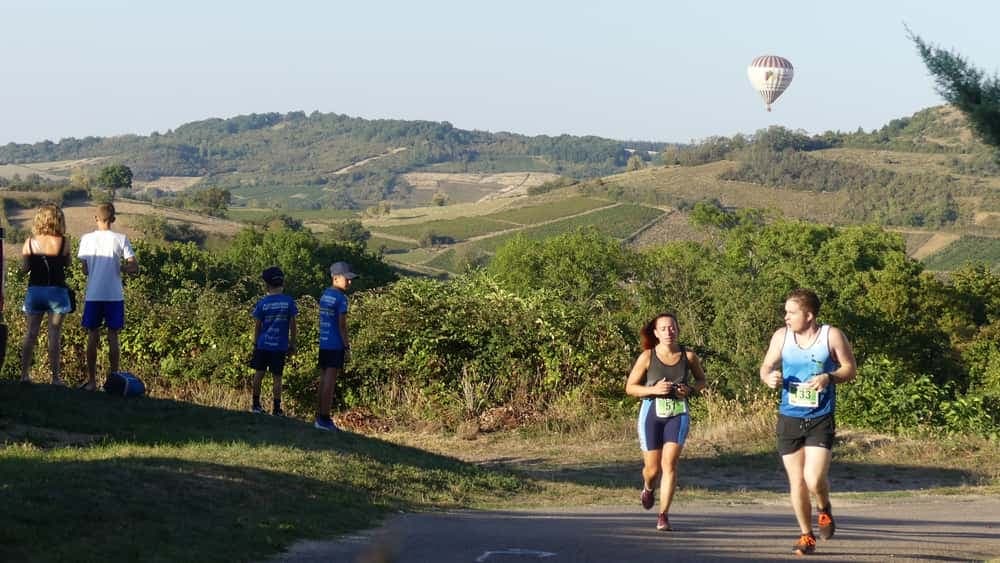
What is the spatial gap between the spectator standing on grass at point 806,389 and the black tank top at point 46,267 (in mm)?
7557

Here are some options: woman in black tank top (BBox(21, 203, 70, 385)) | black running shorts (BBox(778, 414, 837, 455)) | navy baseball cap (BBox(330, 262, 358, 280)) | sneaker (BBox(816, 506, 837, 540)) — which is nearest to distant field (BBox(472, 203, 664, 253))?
navy baseball cap (BBox(330, 262, 358, 280))

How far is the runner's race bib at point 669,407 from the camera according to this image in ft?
34.2

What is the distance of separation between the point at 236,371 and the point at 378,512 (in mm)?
10263

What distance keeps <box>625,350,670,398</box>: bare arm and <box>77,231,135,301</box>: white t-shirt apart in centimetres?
588

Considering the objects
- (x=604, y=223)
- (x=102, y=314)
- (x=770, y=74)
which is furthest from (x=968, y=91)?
(x=604, y=223)

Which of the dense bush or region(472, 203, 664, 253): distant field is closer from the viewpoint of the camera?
the dense bush

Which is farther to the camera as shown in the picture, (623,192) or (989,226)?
(623,192)

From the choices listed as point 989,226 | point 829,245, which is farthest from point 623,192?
point 829,245

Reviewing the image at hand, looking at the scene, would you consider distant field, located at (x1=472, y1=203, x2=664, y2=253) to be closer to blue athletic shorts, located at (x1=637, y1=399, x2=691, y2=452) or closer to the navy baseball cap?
the navy baseball cap

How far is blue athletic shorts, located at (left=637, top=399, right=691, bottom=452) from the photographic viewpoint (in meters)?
10.5

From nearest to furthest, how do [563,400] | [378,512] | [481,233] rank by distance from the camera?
[378,512]
[563,400]
[481,233]

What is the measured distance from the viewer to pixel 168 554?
25.8 feet

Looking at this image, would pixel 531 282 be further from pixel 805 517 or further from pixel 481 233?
pixel 481 233

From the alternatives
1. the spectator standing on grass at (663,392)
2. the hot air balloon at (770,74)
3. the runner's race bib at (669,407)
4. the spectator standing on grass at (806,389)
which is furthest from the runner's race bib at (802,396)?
the hot air balloon at (770,74)
